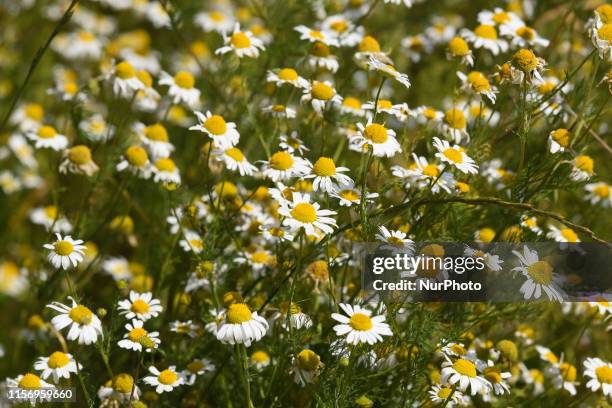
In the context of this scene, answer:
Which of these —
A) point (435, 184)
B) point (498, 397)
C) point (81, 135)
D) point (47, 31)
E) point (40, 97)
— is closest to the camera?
point (435, 184)

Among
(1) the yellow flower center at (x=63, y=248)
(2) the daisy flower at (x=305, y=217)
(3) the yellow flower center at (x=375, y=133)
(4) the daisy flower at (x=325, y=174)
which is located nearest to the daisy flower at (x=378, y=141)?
(3) the yellow flower center at (x=375, y=133)

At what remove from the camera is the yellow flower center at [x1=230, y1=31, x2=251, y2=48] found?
281 centimetres

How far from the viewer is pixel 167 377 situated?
7.06ft

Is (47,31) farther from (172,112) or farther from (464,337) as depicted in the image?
(464,337)

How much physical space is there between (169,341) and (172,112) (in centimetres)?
210

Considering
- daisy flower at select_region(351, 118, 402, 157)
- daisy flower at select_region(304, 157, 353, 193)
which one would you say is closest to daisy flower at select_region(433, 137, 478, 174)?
daisy flower at select_region(351, 118, 402, 157)

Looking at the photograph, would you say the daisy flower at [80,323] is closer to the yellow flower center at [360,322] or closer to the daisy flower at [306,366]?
the daisy flower at [306,366]

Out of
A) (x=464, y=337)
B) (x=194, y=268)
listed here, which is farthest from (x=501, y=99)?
(x=194, y=268)

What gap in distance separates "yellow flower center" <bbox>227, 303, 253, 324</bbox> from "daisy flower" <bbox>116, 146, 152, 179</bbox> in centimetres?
100

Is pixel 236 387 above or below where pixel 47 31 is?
below

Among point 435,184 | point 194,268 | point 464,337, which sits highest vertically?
point 435,184

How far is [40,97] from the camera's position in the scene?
15.6 ft

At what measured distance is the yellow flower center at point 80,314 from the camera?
6.81 ft

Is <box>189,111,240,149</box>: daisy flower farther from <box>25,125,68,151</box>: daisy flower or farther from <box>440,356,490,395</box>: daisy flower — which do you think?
<box>25,125,68,151</box>: daisy flower
